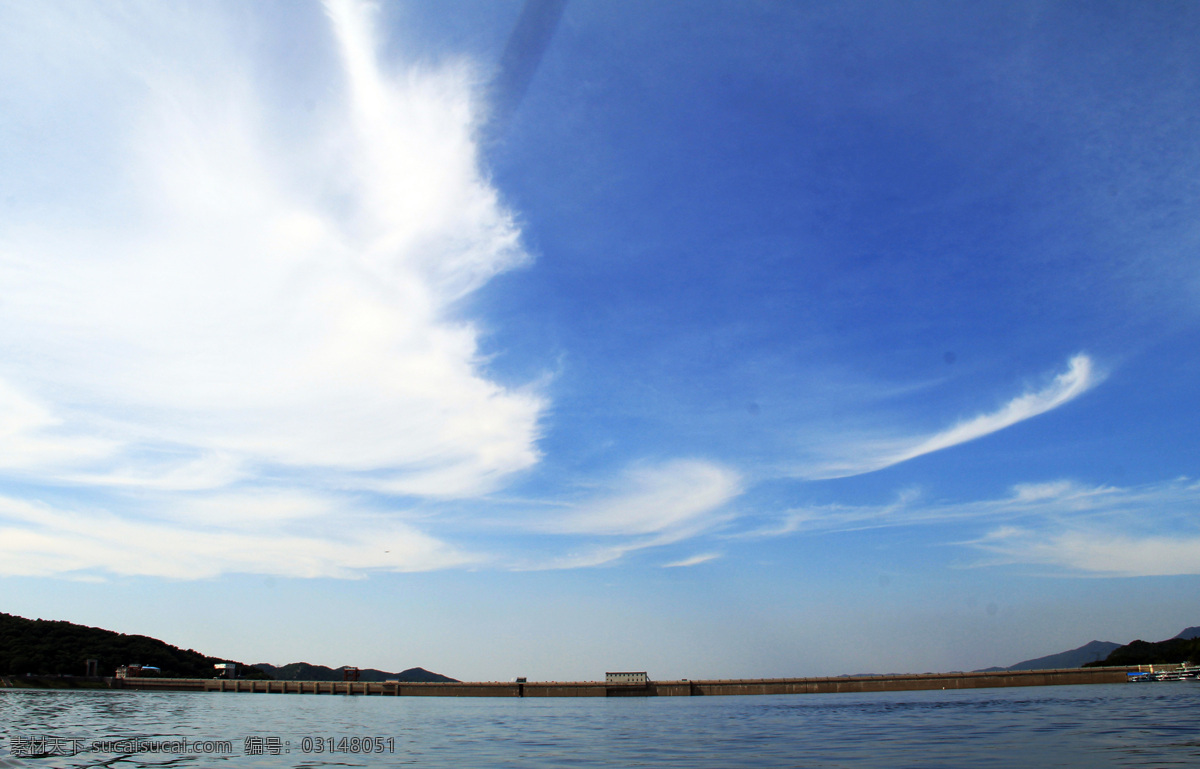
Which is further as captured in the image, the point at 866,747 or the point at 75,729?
the point at 75,729

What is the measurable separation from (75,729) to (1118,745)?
68.3 meters

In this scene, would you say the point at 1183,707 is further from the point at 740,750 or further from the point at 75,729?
the point at 75,729

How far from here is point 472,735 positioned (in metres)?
58.0

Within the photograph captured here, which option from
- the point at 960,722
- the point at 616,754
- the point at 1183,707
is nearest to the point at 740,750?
the point at 616,754

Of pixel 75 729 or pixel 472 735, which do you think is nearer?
pixel 75 729

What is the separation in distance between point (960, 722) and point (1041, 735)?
712 inches

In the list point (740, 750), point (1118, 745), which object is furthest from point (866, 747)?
point (1118, 745)

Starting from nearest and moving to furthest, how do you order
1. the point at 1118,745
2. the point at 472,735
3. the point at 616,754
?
the point at 1118,745
the point at 616,754
the point at 472,735

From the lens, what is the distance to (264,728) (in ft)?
198

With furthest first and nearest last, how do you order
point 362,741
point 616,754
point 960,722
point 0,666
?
point 0,666 < point 960,722 < point 362,741 < point 616,754

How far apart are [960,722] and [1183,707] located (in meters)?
25.5

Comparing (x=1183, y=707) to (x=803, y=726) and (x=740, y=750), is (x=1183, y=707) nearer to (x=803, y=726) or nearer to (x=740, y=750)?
(x=803, y=726)

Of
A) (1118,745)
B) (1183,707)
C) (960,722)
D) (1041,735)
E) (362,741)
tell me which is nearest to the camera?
(1118,745)

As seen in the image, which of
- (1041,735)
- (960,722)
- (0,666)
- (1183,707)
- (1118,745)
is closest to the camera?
(1118,745)
